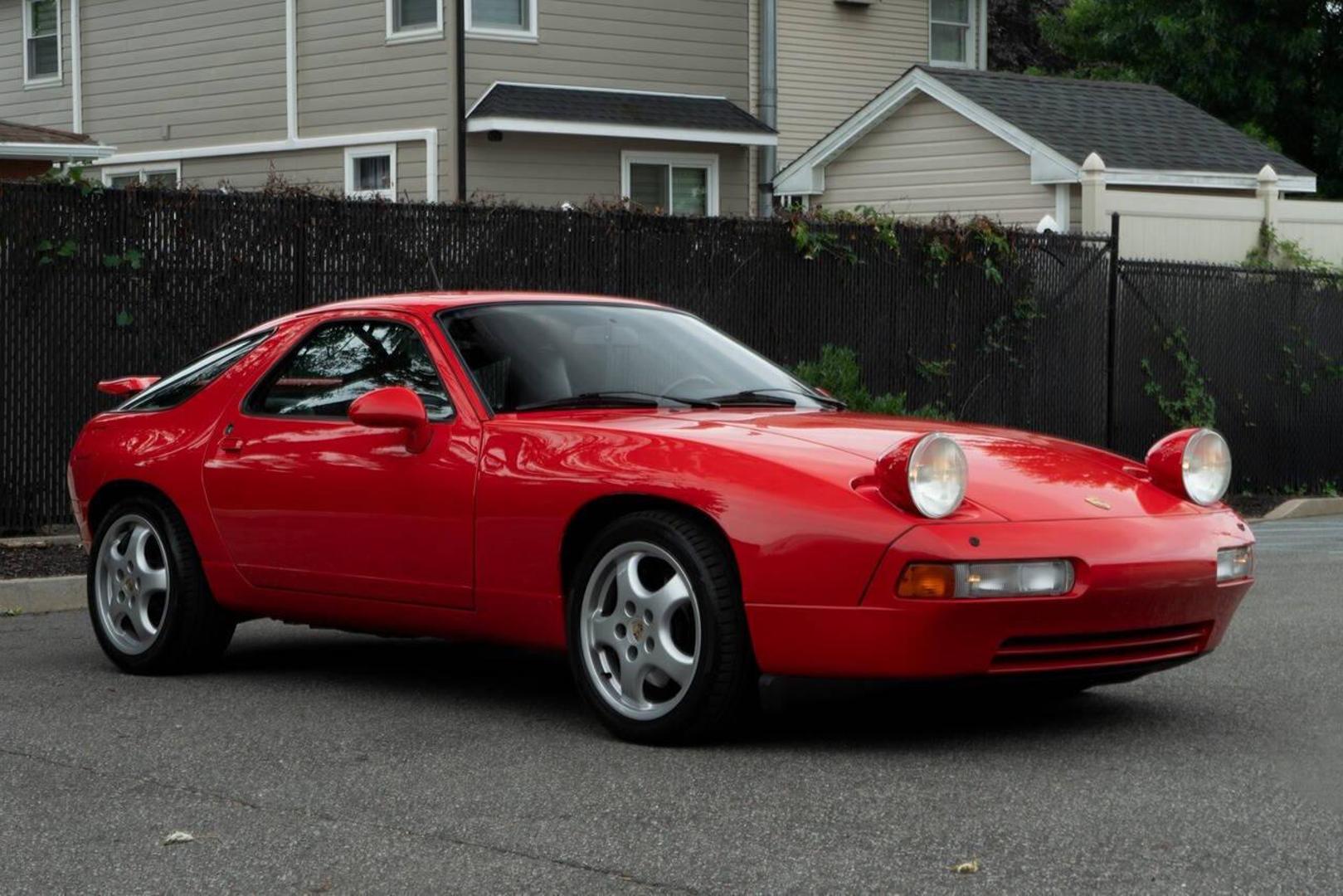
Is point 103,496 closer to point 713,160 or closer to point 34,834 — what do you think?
point 34,834

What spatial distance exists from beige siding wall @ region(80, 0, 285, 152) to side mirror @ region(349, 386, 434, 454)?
1911 cm

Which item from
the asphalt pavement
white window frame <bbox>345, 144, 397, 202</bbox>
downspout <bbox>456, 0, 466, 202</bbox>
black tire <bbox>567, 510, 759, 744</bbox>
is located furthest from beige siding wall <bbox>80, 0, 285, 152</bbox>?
→ black tire <bbox>567, 510, 759, 744</bbox>

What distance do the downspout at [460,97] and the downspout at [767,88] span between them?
445 cm

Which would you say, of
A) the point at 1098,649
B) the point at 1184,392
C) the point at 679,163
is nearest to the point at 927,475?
the point at 1098,649

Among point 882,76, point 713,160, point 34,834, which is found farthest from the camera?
point 882,76

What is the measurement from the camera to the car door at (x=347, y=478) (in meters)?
6.93

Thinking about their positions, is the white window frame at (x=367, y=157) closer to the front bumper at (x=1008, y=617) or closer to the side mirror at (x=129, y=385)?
the side mirror at (x=129, y=385)

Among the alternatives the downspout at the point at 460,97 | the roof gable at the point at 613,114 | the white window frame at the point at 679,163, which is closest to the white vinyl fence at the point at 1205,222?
the roof gable at the point at 613,114

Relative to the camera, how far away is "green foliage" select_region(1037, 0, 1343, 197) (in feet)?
99.0

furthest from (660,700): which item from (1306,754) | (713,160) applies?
(713,160)

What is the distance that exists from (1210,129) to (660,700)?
20.8 meters

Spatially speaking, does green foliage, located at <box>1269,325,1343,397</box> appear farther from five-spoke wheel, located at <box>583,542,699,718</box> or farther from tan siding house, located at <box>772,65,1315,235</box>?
five-spoke wheel, located at <box>583,542,699,718</box>

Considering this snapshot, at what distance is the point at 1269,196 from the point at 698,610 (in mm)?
17364

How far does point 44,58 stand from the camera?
1144 inches
